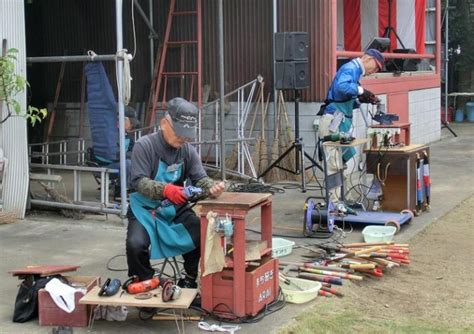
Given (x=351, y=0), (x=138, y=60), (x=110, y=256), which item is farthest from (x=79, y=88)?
(x=110, y=256)

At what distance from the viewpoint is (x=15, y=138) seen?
24.8 ft

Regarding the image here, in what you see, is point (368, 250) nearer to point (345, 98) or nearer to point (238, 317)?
point (238, 317)

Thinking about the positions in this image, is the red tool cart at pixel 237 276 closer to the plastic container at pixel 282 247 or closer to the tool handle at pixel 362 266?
the tool handle at pixel 362 266

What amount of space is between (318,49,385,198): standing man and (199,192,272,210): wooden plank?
3.23 meters

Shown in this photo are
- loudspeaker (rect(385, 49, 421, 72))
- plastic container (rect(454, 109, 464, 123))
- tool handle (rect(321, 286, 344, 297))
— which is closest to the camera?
tool handle (rect(321, 286, 344, 297))

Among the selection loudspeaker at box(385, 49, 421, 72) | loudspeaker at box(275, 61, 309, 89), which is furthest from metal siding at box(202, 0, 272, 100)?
loudspeaker at box(385, 49, 421, 72)

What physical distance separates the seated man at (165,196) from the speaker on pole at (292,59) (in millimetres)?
5429

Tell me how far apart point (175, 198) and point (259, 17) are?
690 cm

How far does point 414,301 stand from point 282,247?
4.29 feet

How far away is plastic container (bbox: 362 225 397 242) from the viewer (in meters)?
6.38

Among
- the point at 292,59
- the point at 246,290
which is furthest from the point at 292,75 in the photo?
the point at 246,290

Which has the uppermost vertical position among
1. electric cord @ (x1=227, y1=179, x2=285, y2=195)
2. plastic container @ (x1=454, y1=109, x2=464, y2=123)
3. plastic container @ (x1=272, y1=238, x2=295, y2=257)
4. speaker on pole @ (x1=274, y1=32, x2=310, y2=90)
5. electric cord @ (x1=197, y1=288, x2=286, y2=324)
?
speaker on pole @ (x1=274, y1=32, x2=310, y2=90)

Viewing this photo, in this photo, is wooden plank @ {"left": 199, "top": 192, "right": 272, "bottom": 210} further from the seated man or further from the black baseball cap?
the black baseball cap

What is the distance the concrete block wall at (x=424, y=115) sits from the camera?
1382 cm
